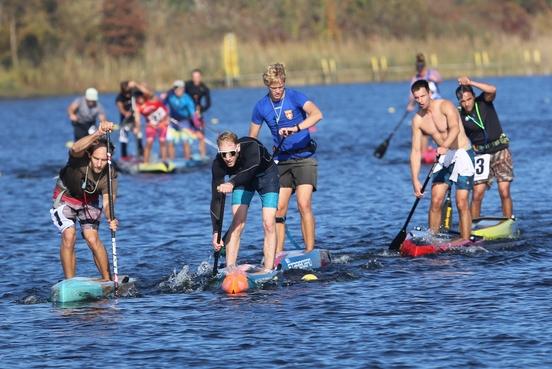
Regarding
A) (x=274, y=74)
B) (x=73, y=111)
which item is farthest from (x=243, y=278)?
(x=73, y=111)

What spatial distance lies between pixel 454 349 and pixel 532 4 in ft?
308

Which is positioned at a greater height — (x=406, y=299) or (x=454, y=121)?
(x=454, y=121)

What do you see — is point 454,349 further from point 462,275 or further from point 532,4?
point 532,4

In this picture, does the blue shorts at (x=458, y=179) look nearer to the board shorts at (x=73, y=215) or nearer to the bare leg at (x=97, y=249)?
the bare leg at (x=97, y=249)

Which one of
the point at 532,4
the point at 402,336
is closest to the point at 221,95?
the point at 532,4

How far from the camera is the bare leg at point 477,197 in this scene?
58.6 ft

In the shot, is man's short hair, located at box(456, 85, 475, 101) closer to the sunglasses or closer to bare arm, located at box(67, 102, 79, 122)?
the sunglasses

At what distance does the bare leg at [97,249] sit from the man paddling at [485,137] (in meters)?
5.32

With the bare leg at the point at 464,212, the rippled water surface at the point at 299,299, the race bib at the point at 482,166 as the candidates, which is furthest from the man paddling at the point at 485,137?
the bare leg at the point at 464,212

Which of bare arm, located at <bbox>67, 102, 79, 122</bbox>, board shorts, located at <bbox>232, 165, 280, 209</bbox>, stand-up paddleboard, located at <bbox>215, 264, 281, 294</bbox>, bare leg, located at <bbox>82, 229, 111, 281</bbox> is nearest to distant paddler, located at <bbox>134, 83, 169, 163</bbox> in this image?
bare arm, located at <bbox>67, 102, 79, 122</bbox>

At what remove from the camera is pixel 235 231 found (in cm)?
1463

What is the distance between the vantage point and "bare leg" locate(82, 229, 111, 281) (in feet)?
46.9

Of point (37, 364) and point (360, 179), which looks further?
point (360, 179)

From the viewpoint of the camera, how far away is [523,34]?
9612cm
